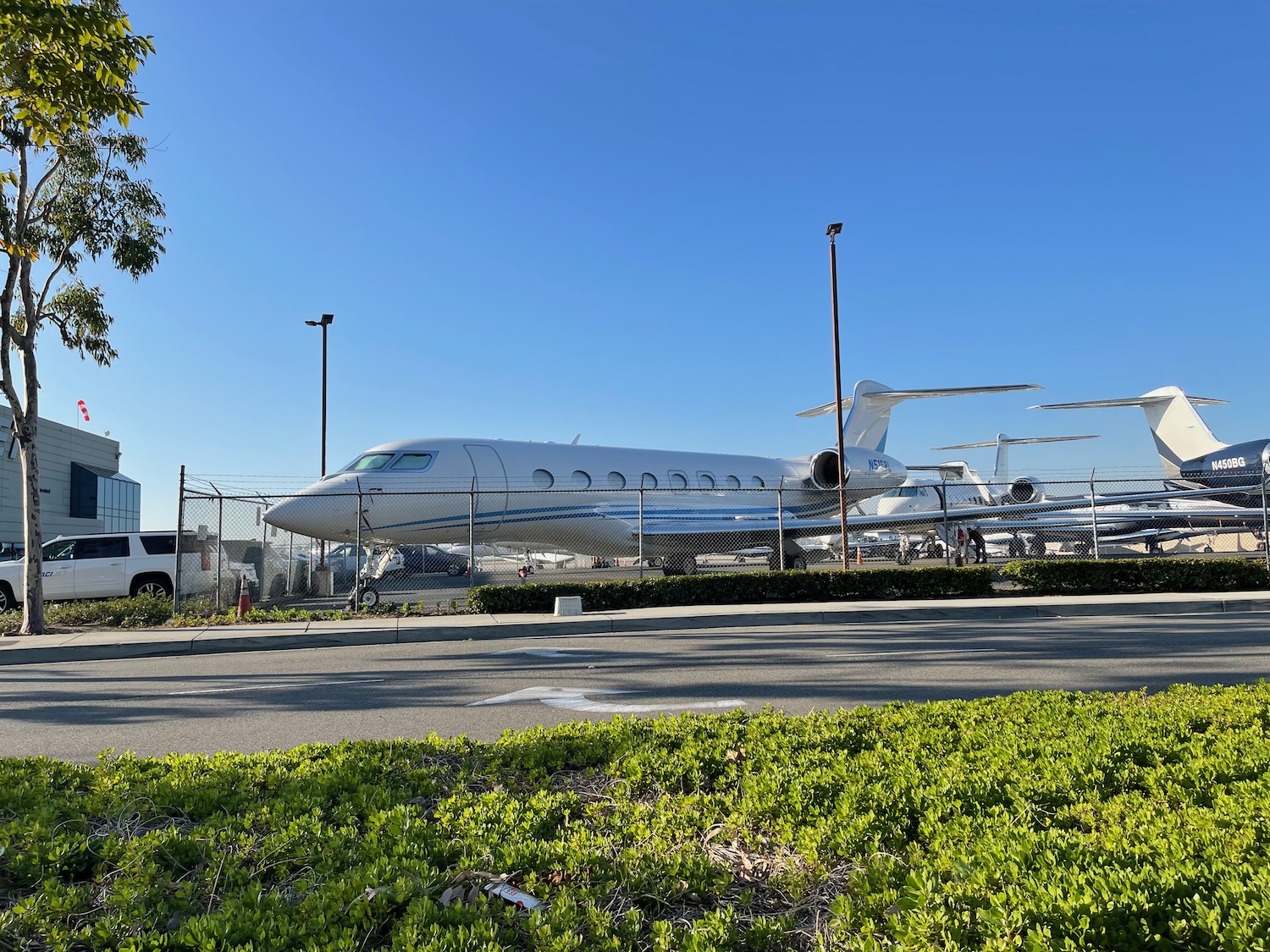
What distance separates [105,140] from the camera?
14.4 meters

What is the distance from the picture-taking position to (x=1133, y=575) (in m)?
17.4

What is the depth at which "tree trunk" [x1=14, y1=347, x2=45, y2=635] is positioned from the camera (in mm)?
13242

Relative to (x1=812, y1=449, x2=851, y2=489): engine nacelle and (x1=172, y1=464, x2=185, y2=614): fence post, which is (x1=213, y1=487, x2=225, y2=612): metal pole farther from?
(x1=812, y1=449, x2=851, y2=489): engine nacelle

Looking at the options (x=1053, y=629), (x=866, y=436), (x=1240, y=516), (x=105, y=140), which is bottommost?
(x=1053, y=629)

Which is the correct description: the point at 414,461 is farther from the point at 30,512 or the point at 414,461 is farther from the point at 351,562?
the point at 351,562

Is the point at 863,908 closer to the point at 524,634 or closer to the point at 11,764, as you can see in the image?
the point at 11,764

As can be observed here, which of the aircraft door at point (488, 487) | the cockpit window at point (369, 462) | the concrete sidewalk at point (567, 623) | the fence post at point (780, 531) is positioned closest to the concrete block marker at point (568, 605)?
the concrete sidewalk at point (567, 623)

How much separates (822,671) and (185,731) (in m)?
5.84

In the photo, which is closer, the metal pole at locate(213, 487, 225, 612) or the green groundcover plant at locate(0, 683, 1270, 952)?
the green groundcover plant at locate(0, 683, 1270, 952)

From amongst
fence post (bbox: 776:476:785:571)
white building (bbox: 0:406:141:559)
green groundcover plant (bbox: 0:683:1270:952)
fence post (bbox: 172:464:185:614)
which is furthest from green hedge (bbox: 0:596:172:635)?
white building (bbox: 0:406:141:559)

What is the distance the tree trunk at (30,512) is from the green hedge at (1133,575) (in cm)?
1783

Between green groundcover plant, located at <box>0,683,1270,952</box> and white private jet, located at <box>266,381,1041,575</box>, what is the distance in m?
13.2

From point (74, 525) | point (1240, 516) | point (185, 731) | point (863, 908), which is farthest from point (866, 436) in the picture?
point (74, 525)

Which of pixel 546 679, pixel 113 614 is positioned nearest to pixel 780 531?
pixel 546 679
